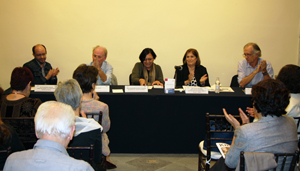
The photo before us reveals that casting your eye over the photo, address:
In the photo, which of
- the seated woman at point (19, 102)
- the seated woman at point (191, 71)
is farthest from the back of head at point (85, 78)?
the seated woman at point (191, 71)

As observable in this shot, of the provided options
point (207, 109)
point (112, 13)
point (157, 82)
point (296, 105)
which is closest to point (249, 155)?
point (296, 105)

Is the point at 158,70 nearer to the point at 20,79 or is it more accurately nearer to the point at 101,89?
the point at 101,89

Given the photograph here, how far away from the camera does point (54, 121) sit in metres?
1.26

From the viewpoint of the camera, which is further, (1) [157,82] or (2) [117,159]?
(1) [157,82]

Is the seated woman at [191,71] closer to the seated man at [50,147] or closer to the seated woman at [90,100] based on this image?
the seated woman at [90,100]

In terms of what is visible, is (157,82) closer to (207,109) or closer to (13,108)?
(207,109)

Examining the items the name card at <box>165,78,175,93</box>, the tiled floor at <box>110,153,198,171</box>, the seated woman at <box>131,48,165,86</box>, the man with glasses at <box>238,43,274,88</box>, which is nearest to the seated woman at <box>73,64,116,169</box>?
the tiled floor at <box>110,153,198,171</box>

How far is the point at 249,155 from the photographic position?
1.52 meters

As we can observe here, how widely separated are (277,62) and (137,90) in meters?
3.17

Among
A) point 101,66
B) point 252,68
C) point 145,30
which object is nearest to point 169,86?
point 101,66

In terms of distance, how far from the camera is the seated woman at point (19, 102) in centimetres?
232

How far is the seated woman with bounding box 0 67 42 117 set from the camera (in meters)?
2.32

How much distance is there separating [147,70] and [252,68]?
5.11ft

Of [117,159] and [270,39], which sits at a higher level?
[270,39]
